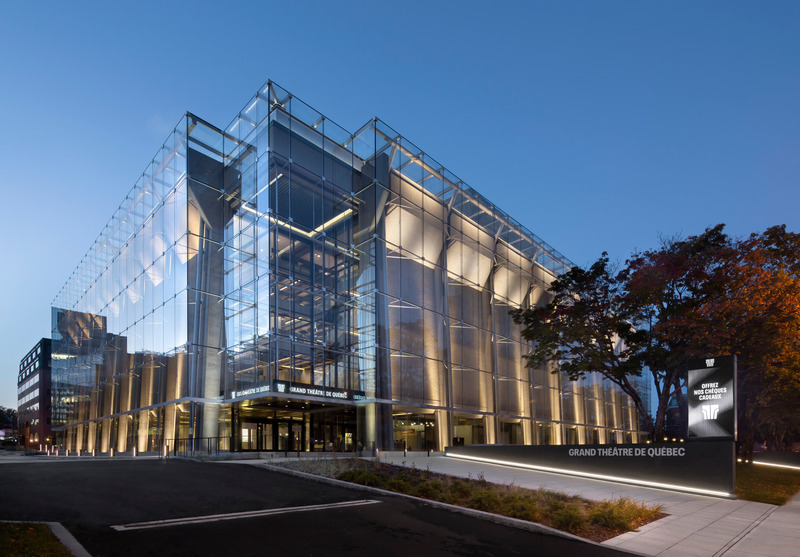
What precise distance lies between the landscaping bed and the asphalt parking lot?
832 millimetres

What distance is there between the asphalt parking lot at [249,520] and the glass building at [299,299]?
15445 mm

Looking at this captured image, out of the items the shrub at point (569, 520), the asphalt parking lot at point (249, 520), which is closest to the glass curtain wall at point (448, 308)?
the asphalt parking lot at point (249, 520)

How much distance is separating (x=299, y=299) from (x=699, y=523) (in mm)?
25146

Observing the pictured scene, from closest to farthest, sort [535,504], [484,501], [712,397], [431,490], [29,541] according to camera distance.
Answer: [29,541], [535,504], [484,501], [431,490], [712,397]

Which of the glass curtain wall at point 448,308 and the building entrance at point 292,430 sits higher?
the glass curtain wall at point 448,308

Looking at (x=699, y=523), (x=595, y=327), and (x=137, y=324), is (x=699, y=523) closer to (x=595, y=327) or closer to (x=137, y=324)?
(x=595, y=327)

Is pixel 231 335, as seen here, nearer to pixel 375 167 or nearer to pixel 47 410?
pixel 375 167

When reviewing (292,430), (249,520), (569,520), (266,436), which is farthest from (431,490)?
(266,436)

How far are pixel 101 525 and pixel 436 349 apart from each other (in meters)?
31.9

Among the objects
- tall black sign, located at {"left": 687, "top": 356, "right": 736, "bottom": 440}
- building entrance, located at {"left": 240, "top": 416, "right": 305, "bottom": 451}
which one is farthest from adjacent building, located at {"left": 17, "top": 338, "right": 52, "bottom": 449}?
Result: tall black sign, located at {"left": 687, "top": 356, "right": 736, "bottom": 440}

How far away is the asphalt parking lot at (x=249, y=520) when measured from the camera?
959 centimetres

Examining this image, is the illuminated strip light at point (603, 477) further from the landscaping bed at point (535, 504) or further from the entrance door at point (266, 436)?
the entrance door at point (266, 436)

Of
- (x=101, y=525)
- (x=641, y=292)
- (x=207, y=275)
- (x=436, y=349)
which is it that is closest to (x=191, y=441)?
(x=207, y=275)

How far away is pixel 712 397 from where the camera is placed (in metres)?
20.9
